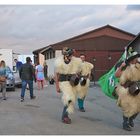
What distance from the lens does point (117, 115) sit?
12.4 m

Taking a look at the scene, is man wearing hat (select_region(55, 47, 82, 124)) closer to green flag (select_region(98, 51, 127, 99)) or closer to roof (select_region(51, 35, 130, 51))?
green flag (select_region(98, 51, 127, 99))

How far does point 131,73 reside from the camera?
9578 mm

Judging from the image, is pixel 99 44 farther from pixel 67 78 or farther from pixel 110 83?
pixel 110 83

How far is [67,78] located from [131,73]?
1.93m

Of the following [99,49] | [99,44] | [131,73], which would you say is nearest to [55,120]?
[131,73]

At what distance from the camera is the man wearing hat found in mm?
10805

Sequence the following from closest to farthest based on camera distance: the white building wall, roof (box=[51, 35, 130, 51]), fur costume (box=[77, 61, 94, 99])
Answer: fur costume (box=[77, 61, 94, 99])
the white building wall
roof (box=[51, 35, 130, 51])

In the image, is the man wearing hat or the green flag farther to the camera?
the man wearing hat

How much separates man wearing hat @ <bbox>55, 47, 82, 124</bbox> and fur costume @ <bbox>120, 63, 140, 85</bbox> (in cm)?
156

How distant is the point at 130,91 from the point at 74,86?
1.89 m

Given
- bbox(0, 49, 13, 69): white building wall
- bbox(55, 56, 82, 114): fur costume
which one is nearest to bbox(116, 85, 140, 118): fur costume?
bbox(55, 56, 82, 114): fur costume
